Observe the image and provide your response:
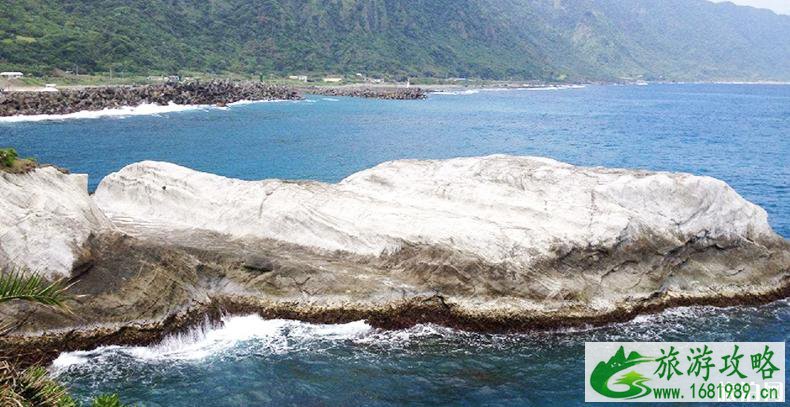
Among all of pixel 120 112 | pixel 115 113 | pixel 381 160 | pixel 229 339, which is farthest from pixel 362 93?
pixel 229 339

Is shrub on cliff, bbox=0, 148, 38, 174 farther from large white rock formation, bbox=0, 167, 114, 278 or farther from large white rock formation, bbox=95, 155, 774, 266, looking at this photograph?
large white rock formation, bbox=95, 155, 774, 266

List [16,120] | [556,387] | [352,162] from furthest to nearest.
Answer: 1. [16,120]
2. [352,162]
3. [556,387]

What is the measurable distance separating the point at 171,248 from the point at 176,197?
4.43 meters

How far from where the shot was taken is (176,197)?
29.4 m

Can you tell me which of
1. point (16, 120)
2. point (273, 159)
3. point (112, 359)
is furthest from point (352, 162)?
point (16, 120)

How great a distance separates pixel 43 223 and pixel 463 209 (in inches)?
651

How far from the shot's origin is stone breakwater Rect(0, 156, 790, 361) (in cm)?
2325

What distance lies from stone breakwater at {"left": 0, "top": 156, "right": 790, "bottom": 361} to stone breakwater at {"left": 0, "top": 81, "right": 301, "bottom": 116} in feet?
233

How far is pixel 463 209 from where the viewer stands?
2872 centimetres

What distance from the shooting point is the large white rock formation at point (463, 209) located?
26.5 m

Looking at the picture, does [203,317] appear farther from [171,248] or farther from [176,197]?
[176,197]

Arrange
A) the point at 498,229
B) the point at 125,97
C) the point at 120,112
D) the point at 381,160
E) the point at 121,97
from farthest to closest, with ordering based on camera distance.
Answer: the point at 125,97, the point at 121,97, the point at 120,112, the point at 381,160, the point at 498,229

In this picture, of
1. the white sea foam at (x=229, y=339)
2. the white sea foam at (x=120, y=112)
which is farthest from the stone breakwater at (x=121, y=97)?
the white sea foam at (x=229, y=339)

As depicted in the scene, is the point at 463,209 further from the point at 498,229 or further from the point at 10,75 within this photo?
the point at 10,75
